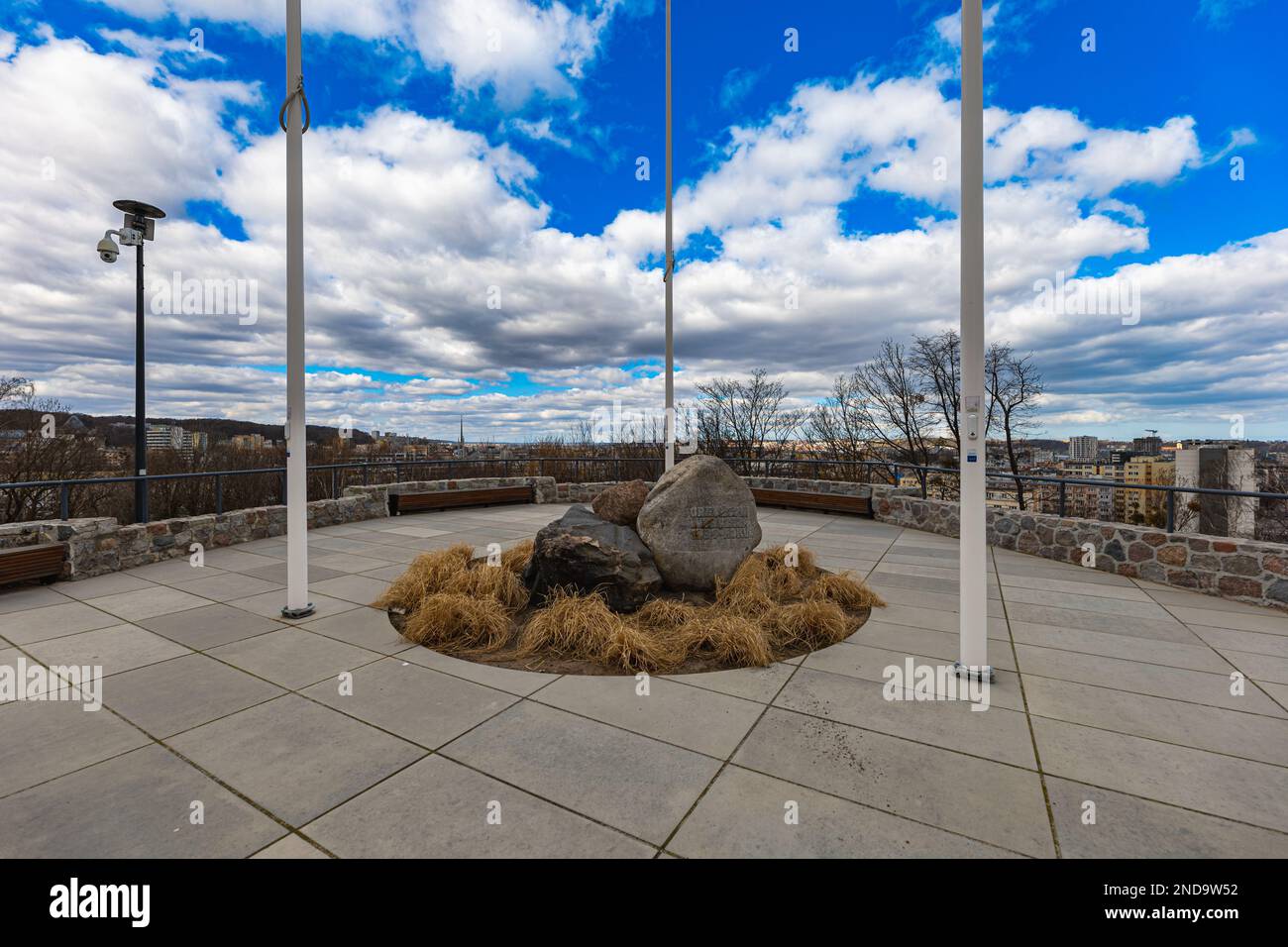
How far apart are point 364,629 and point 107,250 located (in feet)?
26.7

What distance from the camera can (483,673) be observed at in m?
3.93

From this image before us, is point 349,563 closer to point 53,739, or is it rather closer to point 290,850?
point 53,739

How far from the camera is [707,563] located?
564 cm

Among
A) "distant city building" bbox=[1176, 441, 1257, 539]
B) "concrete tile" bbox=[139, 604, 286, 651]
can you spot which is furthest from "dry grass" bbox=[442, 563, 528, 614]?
"distant city building" bbox=[1176, 441, 1257, 539]

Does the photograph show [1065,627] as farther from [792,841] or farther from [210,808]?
[210,808]

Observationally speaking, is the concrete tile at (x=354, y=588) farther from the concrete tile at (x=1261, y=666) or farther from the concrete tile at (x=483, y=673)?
the concrete tile at (x=1261, y=666)

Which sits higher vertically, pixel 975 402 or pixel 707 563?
pixel 975 402

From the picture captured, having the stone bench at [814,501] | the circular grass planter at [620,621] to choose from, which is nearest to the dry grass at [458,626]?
the circular grass planter at [620,621]

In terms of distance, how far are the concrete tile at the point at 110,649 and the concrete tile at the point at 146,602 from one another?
1.50 ft

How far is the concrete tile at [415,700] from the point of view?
10.2ft

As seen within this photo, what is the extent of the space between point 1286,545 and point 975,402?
14.9 ft

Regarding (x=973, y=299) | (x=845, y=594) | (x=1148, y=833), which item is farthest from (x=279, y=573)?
(x=1148, y=833)
